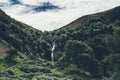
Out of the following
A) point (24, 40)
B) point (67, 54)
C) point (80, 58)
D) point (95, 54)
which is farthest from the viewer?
point (24, 40)

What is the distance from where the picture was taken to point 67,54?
134375 mm

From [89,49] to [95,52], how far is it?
35.8 feet

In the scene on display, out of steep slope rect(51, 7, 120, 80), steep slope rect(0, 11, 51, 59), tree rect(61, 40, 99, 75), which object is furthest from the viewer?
steep slope rect(0, 11, 51, 59)

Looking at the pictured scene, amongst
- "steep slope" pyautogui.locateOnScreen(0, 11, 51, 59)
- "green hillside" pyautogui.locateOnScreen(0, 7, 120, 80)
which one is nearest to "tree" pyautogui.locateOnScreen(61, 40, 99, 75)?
"green hillside" pyautogui.locateOnScreen(0, 7, 120, 80)

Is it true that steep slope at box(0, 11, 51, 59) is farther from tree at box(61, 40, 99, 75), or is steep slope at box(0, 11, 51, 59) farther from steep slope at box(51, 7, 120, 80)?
tree at box(61, 40, 99, 75)

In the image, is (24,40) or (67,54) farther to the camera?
(24,40)

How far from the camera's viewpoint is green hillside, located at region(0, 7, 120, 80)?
118150mm

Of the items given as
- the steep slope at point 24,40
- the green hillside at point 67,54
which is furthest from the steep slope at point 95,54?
the steep slope at point 24,40

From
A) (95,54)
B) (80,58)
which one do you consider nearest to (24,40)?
(95,54)

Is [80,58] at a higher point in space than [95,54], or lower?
higher

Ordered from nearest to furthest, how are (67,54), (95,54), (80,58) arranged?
(80,58)
(67,54)
(95,54)

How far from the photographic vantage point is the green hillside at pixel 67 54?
4652 inches

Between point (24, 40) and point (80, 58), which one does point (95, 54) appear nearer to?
point (80, 58)

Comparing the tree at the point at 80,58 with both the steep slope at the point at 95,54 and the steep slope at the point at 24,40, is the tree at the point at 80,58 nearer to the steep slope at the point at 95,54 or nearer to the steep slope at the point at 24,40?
the steep slope at the point at 95,54
